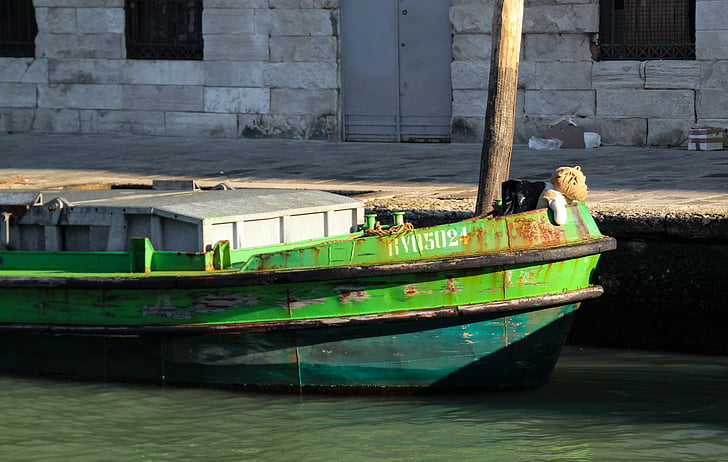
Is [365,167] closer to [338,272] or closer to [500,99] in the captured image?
[500,99]

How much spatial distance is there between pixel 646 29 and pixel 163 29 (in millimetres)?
6053

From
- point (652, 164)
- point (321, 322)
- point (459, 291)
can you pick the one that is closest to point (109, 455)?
point (321, 322)

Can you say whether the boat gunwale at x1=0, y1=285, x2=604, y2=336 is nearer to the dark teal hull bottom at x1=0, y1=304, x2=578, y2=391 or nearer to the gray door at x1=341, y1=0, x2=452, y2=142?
the dark teal hull bottom at x1=0, y1=304, x2=578, y2=391

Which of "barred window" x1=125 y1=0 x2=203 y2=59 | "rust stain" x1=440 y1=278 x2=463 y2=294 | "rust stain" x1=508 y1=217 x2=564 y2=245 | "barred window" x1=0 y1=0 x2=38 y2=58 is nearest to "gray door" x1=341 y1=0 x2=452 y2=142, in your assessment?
"barred window" x1=125 y1=0 x2=203 y2=59

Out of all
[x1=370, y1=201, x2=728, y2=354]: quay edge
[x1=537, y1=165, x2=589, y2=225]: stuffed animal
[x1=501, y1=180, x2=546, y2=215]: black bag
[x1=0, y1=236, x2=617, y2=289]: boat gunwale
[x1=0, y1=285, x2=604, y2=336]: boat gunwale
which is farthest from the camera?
[x1=370, y1=201, x2=728, y2=354]: quay edge

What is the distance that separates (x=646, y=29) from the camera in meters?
12.7

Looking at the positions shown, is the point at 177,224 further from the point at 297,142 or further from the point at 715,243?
the point at 297,142

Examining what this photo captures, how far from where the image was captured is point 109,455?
18.9 feet

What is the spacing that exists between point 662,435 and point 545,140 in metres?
7.14

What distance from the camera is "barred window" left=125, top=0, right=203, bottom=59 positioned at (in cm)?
1500

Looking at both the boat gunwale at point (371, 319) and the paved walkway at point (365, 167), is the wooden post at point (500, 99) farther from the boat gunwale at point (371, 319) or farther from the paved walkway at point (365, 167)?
the boat gunwale at point (371, 319)

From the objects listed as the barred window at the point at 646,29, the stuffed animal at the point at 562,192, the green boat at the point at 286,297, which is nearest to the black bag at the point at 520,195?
the stuffed animal at the point at 562,192

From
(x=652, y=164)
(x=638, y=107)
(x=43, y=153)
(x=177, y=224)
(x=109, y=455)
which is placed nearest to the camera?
(x=109, y=455)

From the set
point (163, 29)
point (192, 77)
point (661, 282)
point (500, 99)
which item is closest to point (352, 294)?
point (500, 99)
